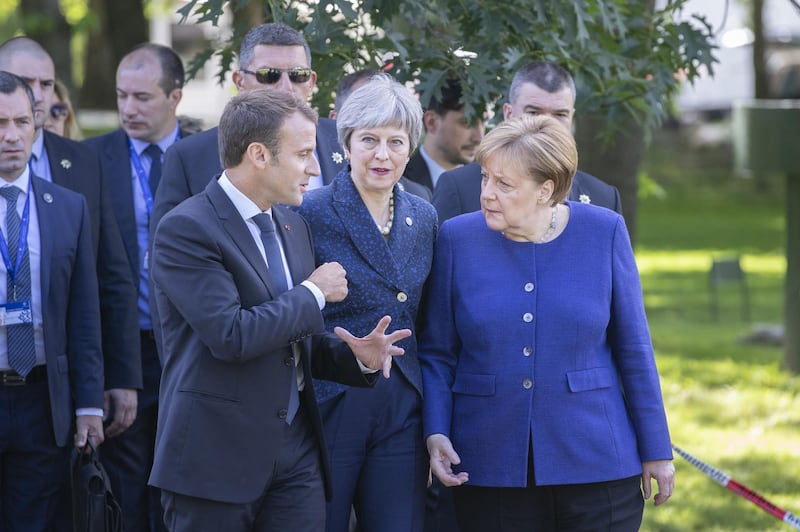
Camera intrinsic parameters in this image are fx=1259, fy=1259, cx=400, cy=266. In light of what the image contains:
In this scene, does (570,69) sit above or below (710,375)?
above

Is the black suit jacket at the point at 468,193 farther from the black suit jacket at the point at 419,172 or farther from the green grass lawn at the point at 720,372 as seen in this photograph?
the green grass lawn at the point at 720,372

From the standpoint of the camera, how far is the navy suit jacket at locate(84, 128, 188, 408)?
6078 mm

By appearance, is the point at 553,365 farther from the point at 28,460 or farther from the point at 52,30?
the point at 52,30

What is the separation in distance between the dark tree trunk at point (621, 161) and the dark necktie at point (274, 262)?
541 cm

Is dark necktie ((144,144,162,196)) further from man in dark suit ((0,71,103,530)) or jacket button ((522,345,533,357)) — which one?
jacket button ((522,345,533,357))

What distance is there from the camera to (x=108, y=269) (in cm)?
553

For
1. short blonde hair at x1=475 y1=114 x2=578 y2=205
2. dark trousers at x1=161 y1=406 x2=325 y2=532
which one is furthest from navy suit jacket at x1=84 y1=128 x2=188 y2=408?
short blonde hair at x1=475 y1=114 x2=578 y2=205

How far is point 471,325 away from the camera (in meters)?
4.25

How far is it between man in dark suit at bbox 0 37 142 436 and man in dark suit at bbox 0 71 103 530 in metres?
0.26

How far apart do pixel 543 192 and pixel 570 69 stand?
2.36 m

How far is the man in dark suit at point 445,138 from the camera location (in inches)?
262

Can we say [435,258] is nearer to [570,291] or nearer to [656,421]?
[570,291]

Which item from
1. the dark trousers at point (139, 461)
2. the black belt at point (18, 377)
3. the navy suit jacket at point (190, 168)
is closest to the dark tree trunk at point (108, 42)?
the dark trousers at point (139, 461)

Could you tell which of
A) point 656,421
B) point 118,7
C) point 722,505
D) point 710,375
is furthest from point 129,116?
point 118,7
